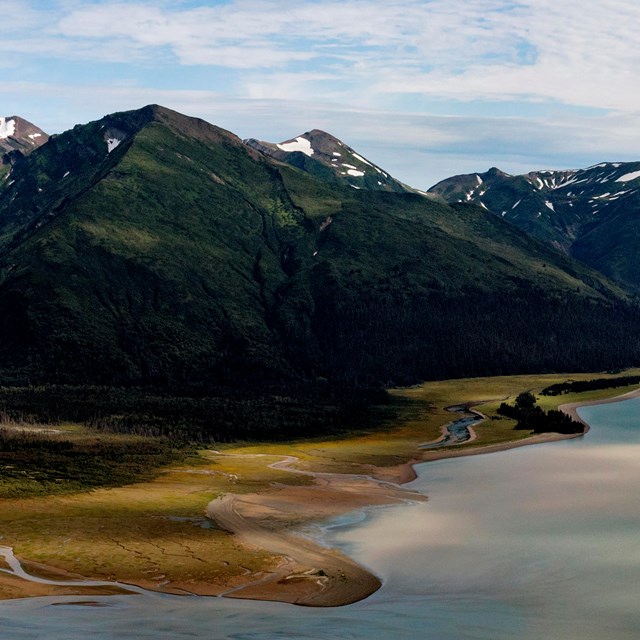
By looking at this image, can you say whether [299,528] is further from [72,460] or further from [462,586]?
[72,460]

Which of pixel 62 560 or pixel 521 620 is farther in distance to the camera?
pixel 62 560

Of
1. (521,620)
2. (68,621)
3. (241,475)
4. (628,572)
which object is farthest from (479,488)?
(68,621)

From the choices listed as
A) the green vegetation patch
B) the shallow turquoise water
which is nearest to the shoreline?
the shallow turquoise water

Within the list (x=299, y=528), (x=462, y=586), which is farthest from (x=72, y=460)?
(x=462, y=586)

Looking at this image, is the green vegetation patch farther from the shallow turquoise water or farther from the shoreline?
the shallow turquoise water

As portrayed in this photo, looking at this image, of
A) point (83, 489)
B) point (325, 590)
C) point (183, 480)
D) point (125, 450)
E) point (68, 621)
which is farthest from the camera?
point (125, 450)

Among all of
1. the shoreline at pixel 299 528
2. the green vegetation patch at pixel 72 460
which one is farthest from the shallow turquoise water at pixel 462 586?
the green vegetation patch at pixel 72 460

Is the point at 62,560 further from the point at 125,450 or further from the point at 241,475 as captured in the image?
the point at 125,450
